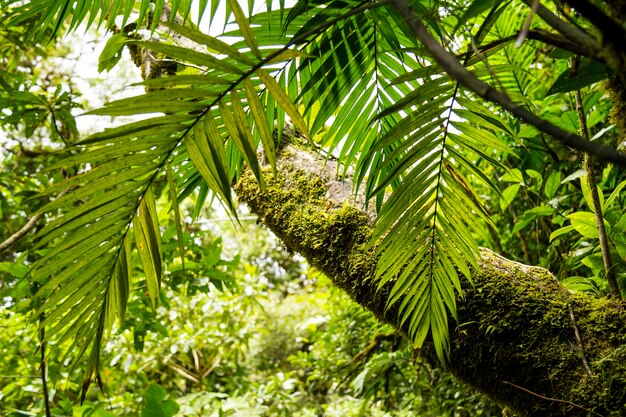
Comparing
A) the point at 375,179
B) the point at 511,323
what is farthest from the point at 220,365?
the point at 511,323

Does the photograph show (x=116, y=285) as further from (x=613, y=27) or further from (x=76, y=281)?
(x=613, y=27)

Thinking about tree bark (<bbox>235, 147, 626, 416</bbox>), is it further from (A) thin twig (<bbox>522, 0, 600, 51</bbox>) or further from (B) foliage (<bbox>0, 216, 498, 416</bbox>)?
(B) foliage (<bbox>0, 216, 498, 416</bbox>)

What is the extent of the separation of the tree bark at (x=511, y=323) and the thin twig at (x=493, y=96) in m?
0.38

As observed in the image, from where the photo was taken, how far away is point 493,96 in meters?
0.43

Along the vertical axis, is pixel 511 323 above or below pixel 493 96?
below

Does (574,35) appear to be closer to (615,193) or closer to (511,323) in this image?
(511,323)

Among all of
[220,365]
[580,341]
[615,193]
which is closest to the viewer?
[580,341]

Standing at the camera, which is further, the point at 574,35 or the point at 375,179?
the point at 375,179

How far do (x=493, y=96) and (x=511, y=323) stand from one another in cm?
66

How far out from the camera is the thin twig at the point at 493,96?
15.1 inches

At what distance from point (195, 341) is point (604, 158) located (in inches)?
146

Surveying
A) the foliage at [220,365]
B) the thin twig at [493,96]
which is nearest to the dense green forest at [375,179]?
the thin twig at [493,96]

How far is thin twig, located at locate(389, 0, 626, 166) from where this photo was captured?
1.26 ft

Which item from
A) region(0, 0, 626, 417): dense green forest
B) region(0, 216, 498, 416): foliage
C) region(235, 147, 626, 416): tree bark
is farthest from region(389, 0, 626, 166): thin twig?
region(0, 216, 498, 416): foliage
